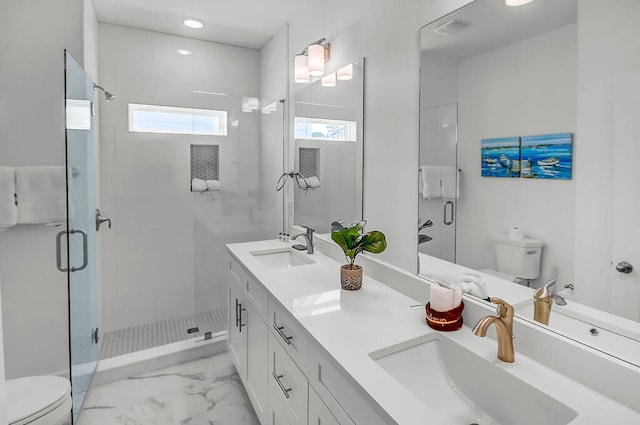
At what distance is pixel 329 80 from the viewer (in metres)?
2.22

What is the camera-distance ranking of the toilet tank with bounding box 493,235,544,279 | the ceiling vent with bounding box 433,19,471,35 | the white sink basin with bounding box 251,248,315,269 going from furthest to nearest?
1. the white sink basin with bounding box 251,248,315,269
2. the ceiling vent with bounding box 433,19,471,35
3. the toilet tank with bounding box 493,235,544,279

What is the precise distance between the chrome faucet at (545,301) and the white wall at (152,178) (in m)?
2.34

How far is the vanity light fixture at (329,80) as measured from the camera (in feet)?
7.14

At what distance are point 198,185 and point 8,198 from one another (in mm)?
1195

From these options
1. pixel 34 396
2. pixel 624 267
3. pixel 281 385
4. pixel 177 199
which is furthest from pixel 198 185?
pixel 624 267

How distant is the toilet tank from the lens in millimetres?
1104

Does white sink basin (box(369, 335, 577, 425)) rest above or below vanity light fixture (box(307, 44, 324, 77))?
below

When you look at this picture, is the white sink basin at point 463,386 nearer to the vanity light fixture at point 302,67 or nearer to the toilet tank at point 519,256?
the toilet tank at point 519,256

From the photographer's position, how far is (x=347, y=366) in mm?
975

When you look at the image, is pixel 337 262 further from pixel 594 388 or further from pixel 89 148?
pixel 89 148

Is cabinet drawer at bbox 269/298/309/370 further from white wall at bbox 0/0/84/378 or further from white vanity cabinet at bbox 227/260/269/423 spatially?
white wall at bbox 0/0/84/378

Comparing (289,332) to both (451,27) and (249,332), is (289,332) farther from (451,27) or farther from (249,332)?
(451,27)

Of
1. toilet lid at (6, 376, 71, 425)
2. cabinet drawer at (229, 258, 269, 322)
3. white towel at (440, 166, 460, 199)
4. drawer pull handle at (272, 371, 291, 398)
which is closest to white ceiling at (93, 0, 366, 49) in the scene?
white towel at (440, 166, 460, 199)

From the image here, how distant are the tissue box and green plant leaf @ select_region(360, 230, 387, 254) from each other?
1.32ft
